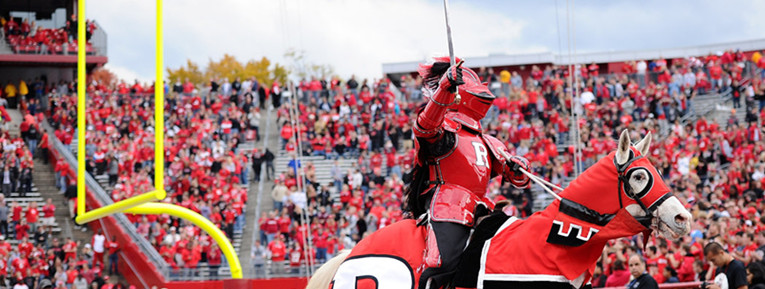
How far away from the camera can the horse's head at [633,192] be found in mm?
4395

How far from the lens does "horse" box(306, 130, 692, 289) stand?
4.46m

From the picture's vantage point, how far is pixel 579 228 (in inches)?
179

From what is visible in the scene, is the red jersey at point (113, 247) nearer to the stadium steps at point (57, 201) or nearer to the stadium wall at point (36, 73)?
the stadium steps at point (57, 201)

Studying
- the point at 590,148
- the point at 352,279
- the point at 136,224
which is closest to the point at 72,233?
the point at 136,224

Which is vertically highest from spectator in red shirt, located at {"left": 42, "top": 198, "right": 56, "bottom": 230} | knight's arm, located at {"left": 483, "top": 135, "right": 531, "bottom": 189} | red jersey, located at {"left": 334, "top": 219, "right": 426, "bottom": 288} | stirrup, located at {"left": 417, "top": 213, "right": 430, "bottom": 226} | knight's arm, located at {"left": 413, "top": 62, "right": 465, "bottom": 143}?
knight's arm, located at {"left": 413, "top": 62, "right": 465, "bottom": 143}

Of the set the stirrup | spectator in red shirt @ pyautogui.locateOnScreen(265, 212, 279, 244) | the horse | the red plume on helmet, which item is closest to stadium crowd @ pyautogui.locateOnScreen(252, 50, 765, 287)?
Result: spectator in red shirt @ pyautogui.locateOnScreen(265, 212, 279, 244)

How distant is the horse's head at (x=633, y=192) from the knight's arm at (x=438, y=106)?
0.79 meters

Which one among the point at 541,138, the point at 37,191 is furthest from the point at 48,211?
the point at 541,138

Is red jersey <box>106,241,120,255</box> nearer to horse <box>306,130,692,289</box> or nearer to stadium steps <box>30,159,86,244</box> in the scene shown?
stadium steps <box>30,159,86,244</box>

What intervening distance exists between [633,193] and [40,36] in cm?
2548

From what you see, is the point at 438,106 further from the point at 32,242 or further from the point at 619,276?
Result: the point at 32,242

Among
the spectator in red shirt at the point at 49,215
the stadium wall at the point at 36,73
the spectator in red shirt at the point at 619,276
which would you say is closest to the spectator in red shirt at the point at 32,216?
the spectator in red shirt at the point at 49,215

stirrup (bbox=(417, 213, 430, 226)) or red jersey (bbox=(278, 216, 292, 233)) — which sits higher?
stirrup (bbox=(417, 213, 430, 226))

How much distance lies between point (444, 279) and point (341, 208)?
43.1 ft
